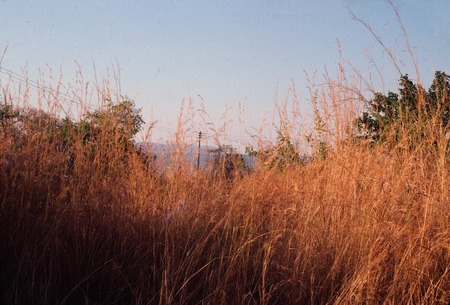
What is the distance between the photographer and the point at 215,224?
2.79 metres

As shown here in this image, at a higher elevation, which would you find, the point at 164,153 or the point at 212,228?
the point at 164,153

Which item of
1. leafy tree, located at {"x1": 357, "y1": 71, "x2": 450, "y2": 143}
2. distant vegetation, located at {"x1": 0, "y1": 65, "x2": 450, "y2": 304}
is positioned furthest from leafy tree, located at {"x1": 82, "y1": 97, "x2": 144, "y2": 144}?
leafy tree, located at {"x1": 357, "y1": 71, "x2": 450, "y2": 143}

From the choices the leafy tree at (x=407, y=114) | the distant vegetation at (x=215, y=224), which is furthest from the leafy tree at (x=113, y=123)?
the leafy tree at (x=407, y=114)

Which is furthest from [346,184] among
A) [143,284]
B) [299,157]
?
[143,284]

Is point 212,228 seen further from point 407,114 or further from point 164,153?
point 407,114

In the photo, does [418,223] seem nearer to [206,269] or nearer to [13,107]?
[206,269]

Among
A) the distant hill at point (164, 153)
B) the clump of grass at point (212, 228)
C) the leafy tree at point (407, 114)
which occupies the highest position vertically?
the leafy tree at point (407, 114)

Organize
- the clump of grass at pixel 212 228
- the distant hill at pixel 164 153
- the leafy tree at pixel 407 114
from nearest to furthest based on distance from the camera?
the clump of grass at pixel 212 228 → the leafy tree at pixel 407 114 → the distant hill at pixel 164 153

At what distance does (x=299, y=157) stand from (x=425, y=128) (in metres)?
1.03

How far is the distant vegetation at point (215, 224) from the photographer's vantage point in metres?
2.28

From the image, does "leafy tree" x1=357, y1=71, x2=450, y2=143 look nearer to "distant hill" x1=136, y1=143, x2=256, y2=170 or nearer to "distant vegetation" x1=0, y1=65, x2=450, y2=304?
"distant vegetation" x1=0, y1=65, x2=450, y2=304

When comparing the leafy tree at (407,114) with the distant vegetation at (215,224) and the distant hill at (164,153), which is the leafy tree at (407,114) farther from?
the distant hill at (164,153)

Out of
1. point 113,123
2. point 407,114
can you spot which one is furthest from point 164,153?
point 407,114

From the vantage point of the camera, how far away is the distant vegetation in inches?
89.7
